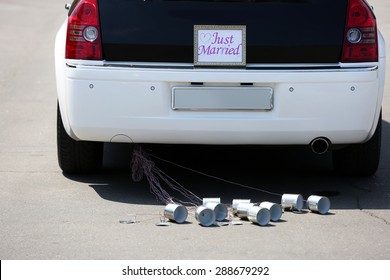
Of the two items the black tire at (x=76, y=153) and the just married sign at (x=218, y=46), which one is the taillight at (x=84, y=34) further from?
the black tire at (x=76, y=153)

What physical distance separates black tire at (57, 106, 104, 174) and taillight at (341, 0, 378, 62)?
181cm

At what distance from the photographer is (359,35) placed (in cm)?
766

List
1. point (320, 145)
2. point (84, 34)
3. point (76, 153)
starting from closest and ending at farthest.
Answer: point (84, 34)
point (320, 145)
point (76, 153)

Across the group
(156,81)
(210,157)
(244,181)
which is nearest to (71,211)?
(156,81)

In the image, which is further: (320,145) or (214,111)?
(320,145)

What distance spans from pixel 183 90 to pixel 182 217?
86 centimetres

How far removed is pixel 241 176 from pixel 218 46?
134cm

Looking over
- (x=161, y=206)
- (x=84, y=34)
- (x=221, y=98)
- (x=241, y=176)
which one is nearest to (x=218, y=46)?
(x=221, y=98)

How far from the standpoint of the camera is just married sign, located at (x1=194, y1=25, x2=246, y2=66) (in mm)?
7473

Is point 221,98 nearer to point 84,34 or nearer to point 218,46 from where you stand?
point 218,46

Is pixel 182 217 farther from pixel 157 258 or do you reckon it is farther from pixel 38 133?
pixel 38 133

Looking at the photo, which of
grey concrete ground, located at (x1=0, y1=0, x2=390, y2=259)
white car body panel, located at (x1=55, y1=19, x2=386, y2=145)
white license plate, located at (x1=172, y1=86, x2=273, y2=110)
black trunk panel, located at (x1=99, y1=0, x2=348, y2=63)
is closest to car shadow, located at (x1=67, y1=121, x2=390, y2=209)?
grey concrete ground, located at (x1=0, y1=0, x2=390, y2=259)

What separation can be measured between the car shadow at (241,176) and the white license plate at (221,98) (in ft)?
1.61

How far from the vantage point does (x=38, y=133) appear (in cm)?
1031
